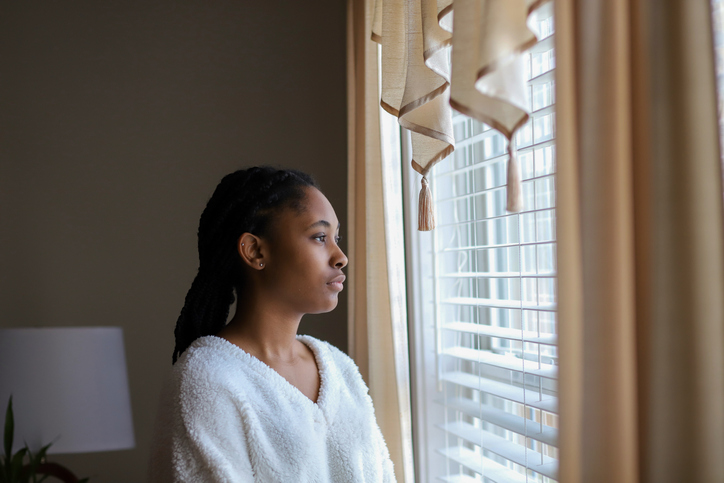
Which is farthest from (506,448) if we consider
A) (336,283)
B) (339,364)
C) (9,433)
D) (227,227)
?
(9,433)

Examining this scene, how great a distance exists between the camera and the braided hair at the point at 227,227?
1.14m

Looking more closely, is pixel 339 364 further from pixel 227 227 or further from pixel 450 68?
pixel 450 68

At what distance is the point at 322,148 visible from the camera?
2.14 m

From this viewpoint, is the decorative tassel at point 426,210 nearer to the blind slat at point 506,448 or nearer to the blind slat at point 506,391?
the blind slat at point 506,391

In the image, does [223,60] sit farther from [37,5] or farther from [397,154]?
[397,154]

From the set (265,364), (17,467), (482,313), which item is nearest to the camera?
(265,364)

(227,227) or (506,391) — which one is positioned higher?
(227,227)

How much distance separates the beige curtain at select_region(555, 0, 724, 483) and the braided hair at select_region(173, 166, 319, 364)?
59 centimetres

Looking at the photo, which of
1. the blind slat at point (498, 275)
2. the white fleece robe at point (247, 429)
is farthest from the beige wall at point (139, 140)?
the white fleece robe at point (247, 429)

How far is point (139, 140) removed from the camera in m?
1.99

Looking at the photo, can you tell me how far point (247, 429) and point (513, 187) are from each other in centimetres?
64

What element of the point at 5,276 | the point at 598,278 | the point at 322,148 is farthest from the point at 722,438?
the point at 5,276

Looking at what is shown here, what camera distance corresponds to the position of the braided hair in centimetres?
114

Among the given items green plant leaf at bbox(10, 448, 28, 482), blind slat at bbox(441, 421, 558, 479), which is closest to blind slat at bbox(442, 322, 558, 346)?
blind slat at bbox(441, 421, 558, 479)
